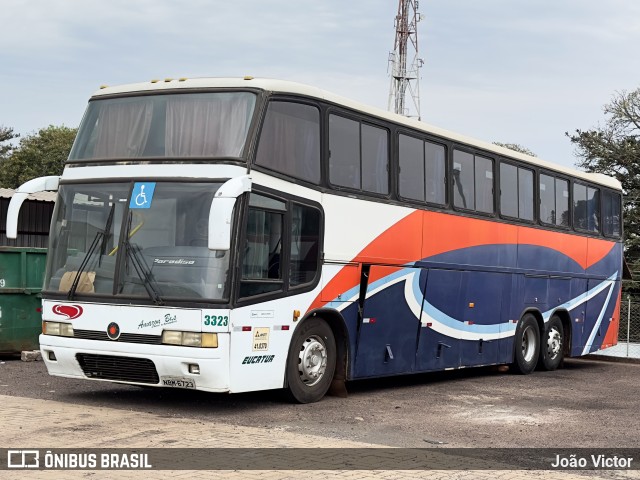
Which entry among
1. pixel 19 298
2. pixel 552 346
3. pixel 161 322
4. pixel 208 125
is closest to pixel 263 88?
pixel 208 125

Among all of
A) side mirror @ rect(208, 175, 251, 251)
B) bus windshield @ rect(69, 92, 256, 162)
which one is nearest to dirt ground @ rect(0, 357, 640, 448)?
side mirror @ rect(208, 175, 251, 251)

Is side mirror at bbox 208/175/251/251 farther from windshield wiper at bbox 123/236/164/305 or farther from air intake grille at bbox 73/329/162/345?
air intake grille at bbox 73/329/162/345

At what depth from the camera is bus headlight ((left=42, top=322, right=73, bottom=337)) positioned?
12.5 metres

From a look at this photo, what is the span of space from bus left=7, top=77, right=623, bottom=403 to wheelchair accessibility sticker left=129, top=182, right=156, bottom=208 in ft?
0.05

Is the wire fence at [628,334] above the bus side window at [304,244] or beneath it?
beneath

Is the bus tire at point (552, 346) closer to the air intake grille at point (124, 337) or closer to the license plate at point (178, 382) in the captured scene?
the license plate at point (178, 382)

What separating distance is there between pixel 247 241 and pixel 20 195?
2969 millimetres

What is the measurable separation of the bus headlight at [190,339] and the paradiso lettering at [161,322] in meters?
0.10

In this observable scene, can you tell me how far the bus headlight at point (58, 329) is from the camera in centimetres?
1249

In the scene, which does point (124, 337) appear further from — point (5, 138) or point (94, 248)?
point (5, 138)

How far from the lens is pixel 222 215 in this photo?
11.0 meters

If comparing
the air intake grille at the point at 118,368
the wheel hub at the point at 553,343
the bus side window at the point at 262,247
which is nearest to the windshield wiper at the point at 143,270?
the air intake grille at the point at 118,368

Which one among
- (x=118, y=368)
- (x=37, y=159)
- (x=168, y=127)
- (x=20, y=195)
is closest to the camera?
(x=118, y=368)

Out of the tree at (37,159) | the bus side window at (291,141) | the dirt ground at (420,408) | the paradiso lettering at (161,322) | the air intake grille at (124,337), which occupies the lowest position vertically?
the dirt ground at (420,408)
